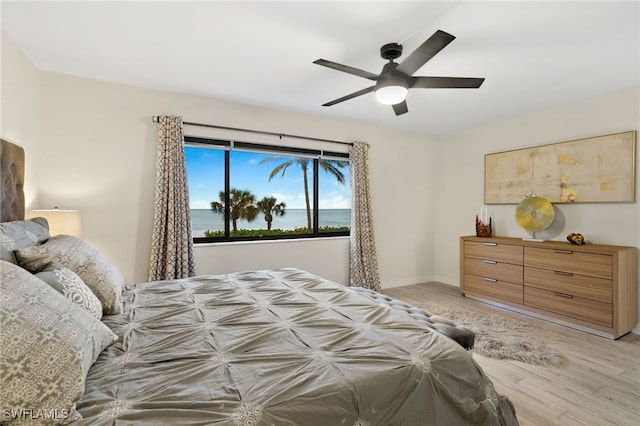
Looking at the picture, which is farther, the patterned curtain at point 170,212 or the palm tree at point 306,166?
the palm tree at point 306,166

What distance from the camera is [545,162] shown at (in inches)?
151

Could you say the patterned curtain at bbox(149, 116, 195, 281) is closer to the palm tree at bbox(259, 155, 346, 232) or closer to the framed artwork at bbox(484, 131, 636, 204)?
the palm tree at bbox(259, 155, 346, 232)

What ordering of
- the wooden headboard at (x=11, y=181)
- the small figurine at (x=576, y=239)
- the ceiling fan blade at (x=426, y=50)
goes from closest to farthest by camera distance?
the ceiling fan blade at (x=426, y=50)
the wooden headboard at (x=11, y=181)
the small figurine at (x=576, y=239)

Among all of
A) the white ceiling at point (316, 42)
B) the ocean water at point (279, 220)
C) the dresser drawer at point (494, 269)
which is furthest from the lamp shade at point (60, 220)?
the dresser drawer at point (494, 269)

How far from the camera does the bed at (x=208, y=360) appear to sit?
0.84 m

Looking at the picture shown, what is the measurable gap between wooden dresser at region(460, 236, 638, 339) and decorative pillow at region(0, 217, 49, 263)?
4480 mm

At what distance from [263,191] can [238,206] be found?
0.43 metres

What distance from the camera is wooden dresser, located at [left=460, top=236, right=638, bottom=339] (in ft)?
9.66

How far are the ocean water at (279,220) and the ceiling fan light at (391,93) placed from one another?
2349 millimetres

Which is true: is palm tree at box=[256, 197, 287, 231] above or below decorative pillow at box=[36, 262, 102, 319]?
above

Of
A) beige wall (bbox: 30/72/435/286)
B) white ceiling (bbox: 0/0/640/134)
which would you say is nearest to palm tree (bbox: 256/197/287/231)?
beige wall (bbox: 30/72/435/286)

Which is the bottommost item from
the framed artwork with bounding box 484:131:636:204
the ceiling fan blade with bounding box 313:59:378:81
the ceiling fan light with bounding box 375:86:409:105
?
the framed artwork with bounding box 484:131:636:204

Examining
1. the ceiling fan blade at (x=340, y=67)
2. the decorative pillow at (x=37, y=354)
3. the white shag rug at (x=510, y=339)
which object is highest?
the ceiling fan blade at (x=340, y=67)

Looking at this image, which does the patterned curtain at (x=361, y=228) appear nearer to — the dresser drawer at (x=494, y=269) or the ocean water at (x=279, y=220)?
the ocean water at (x=279, y=220)
